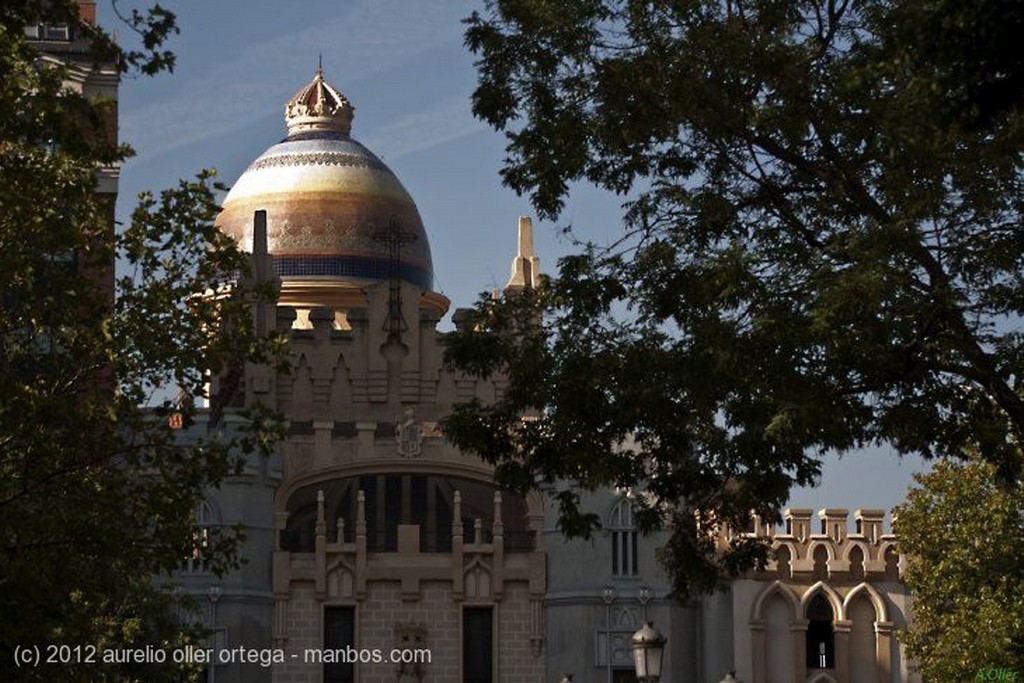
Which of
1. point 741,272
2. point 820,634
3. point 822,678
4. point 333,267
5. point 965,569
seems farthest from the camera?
point 333,267

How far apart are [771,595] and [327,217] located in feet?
53.2

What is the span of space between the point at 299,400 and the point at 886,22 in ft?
117

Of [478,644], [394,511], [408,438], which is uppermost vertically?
[408,438]

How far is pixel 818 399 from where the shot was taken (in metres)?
22.2

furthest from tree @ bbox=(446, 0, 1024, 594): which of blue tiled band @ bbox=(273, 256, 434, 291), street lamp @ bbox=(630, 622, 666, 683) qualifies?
blue tiled band @ bbox=(273, 256, 434, 291)

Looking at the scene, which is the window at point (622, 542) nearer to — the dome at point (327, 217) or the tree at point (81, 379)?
the dome at point (327, 217)

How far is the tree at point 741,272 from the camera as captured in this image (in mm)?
21969

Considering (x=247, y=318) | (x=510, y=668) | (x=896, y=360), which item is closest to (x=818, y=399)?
(x=896, y=360)

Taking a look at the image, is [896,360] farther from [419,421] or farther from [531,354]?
[419,421]

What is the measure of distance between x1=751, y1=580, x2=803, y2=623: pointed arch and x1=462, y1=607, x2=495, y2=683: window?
6.08 meters

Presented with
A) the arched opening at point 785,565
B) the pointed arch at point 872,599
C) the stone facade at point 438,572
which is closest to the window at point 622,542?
the stone facade at point 438,572

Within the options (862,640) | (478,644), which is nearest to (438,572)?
(478,644)

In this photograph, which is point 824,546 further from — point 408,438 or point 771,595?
point 408,438

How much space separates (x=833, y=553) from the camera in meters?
56.6
